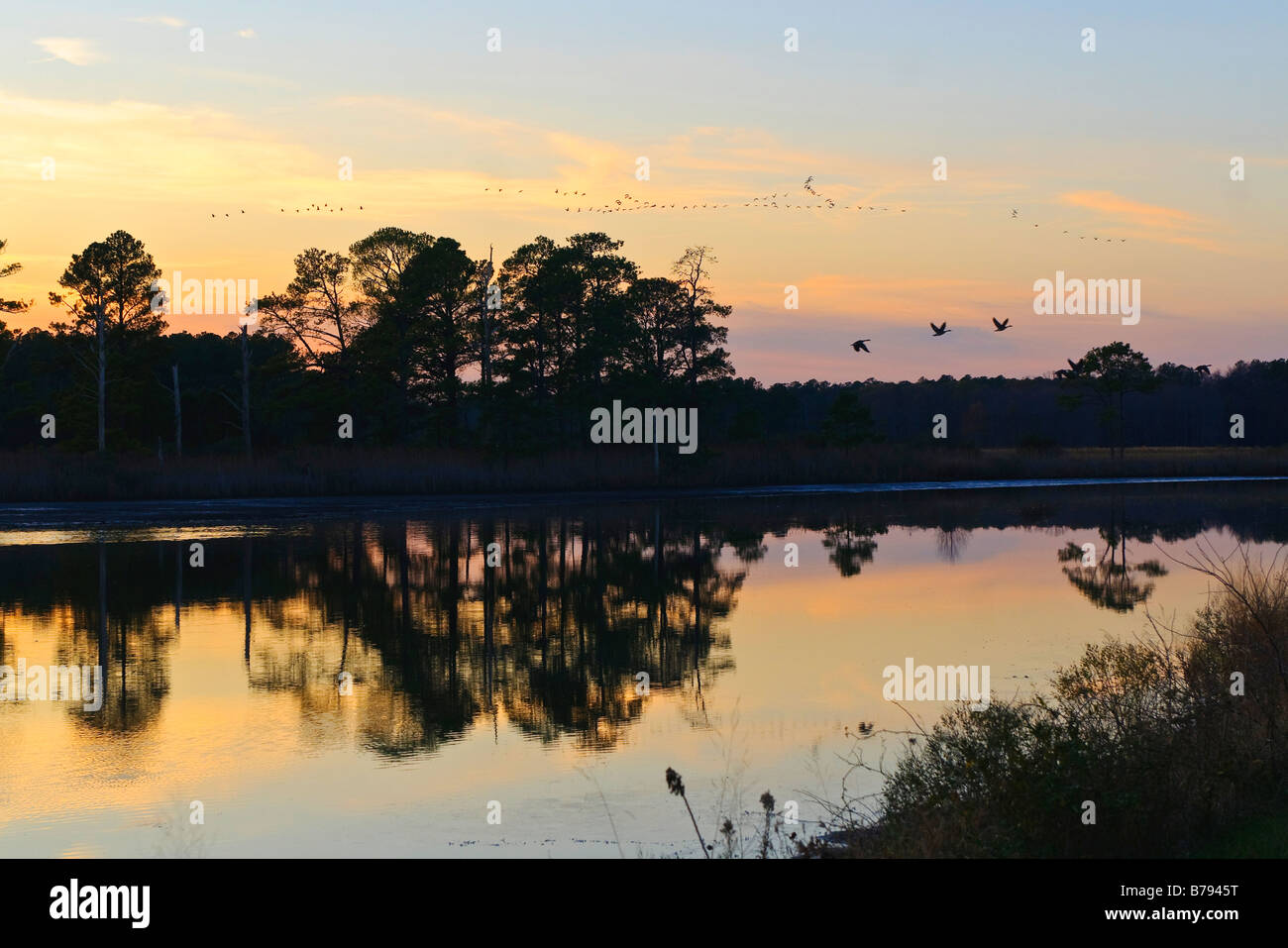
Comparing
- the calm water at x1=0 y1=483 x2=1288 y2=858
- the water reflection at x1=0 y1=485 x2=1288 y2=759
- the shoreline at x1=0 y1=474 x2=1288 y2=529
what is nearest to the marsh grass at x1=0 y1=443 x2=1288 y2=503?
the shoreline at x1=0 y1=474 x2=1288 y2=529

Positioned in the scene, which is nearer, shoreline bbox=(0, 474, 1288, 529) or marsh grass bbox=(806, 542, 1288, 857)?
marsh grass bbox=(806, 542, 1288, 857)

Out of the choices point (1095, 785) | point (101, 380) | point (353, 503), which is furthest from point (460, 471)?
point (1095, 785)

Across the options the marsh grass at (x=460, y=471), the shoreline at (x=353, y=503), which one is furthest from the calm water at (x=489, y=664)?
the marsh grass at (x=460, y=471)

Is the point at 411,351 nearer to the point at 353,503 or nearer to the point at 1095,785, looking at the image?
the point at 353,503

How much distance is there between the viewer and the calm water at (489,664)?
32.5 ft

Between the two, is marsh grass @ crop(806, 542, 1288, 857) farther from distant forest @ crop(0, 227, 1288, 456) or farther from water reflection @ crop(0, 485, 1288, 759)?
distant forest @ crop(0, 227, 1288, 456)

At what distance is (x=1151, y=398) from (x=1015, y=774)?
6988 inches

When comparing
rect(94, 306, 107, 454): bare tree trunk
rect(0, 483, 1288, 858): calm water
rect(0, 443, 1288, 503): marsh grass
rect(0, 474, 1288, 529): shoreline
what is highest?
rect(94, 306, 107, 454): bare tree trunk

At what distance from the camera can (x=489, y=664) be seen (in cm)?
1606

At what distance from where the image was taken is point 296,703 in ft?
45.9

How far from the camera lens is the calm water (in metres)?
9.90

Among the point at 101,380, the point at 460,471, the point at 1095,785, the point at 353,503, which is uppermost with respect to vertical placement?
the point at 101,380
